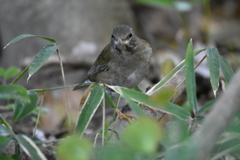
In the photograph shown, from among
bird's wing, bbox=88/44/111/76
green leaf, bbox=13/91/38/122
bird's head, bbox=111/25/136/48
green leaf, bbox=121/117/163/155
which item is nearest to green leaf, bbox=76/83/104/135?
green leaf, bbox=13/91/38/122

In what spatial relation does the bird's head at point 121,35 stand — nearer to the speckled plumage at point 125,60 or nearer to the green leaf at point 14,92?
the speckled plumage at point 125,60

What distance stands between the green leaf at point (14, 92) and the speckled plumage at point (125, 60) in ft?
6.50

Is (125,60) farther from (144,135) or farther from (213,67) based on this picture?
(144,135)

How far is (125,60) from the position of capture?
439 cm

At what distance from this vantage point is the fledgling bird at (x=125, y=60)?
4.27 m

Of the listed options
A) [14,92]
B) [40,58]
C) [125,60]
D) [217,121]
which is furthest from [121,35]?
[217,121]

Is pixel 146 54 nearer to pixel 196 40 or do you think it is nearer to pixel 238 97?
pixel 238 97

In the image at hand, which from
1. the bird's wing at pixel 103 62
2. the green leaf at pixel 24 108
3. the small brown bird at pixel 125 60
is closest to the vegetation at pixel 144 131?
the green leaf at pixel 24 108

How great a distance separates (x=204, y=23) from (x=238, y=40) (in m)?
0.71

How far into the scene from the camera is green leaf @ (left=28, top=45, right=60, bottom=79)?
271cm

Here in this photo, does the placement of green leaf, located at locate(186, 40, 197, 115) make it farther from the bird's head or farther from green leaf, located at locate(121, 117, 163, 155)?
the bird's head

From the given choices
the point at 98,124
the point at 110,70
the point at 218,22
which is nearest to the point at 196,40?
the point at 218,22

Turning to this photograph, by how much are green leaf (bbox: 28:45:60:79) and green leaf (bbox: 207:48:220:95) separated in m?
0.98

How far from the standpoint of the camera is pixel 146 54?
4441 mm
